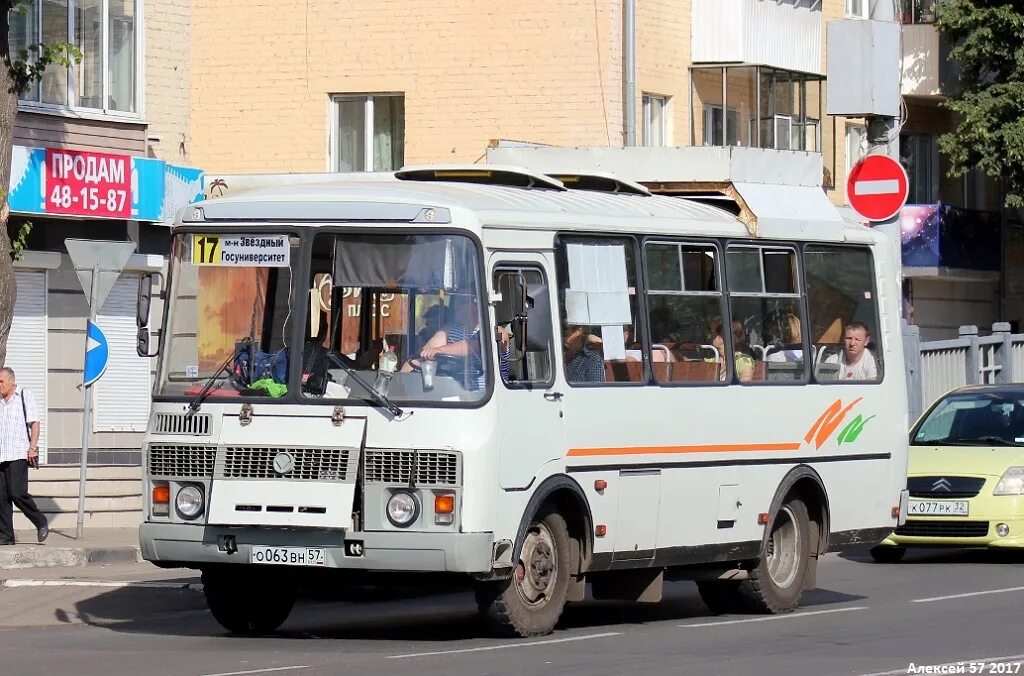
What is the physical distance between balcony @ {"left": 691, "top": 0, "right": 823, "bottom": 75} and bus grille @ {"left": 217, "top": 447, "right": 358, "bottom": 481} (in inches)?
873

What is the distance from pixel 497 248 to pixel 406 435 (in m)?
1.30

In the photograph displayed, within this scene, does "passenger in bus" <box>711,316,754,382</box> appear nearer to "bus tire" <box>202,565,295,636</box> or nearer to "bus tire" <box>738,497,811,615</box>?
"bus tire" <box>738,497,811,615</box>

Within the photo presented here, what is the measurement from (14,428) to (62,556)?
70.1 inches

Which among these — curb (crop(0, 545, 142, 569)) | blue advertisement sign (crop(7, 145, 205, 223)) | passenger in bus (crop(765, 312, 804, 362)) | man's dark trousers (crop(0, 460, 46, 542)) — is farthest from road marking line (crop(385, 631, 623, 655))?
blue advertisement sign (crop(7, 145, 205, 223))

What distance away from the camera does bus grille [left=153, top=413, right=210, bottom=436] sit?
492 inches

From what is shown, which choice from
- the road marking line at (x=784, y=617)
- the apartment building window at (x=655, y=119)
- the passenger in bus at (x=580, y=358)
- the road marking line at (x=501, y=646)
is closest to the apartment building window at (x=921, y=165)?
the apartment building window at (x=655, y=119)

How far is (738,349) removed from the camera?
14.6 metres

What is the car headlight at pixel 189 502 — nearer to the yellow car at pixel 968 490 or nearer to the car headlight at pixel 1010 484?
the yellow car at pixel 968 490

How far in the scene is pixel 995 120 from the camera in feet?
128

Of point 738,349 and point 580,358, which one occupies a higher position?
point 738,349

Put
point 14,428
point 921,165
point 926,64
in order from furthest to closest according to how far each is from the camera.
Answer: point 921,165 → point 926,64 → point 14,428

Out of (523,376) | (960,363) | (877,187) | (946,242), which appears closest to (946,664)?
(523,376)

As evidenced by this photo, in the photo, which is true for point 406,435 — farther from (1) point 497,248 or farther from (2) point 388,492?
(1) point 497,248

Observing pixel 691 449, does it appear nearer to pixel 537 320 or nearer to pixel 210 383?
pixel 537 320
